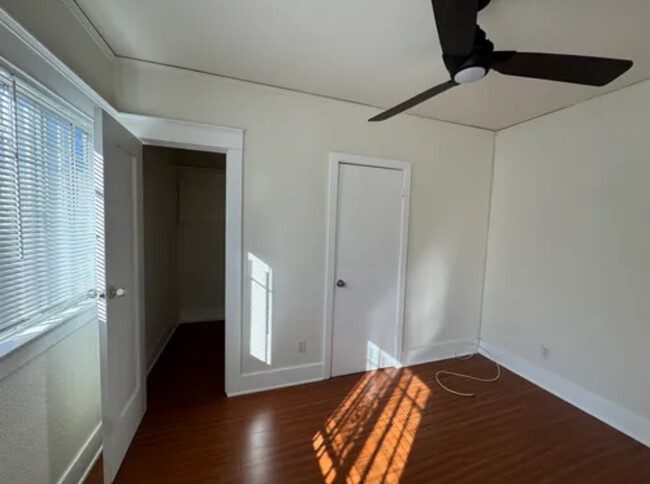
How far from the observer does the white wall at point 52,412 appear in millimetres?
1081

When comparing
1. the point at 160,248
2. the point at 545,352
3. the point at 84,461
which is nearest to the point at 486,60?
the point at 545,352

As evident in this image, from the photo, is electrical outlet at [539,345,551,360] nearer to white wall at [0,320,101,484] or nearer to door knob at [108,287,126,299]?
door knob at [108,287,126,299]

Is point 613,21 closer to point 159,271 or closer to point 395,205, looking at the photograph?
point 395,205

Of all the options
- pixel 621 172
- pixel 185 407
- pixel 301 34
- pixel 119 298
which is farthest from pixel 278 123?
pixel 621 172

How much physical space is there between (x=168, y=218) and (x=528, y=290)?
397 cm

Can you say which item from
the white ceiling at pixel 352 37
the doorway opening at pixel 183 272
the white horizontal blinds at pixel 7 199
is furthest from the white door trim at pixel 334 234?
the white horizontal blinds at pixel 7 199

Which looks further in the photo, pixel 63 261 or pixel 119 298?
pixel 119 298

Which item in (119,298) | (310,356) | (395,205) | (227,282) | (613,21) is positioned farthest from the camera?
(395,205)

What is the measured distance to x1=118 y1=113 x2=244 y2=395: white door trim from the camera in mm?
1957

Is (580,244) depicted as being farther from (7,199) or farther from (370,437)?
(7,199)

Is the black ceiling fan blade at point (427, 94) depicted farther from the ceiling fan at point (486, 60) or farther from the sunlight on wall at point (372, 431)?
the sunlight on wall at point (372, 431)

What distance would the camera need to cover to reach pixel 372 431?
1.96 meters

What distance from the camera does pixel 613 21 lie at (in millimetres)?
1434

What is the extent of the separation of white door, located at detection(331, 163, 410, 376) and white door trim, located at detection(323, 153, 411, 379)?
1 centimetres
